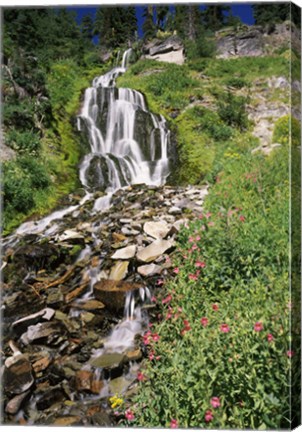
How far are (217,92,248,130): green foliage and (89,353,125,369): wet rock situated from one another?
5.78 feet

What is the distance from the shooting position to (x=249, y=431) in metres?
3.16

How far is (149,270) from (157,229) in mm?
300

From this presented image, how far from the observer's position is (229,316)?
3.29 meters

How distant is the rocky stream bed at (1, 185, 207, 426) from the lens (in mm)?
3701

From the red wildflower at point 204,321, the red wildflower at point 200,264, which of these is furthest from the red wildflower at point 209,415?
the red wildflower at point 200,264

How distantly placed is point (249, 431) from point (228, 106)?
212 centimetres

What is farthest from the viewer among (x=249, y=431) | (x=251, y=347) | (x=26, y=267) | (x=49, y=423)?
(x=26, y=267)

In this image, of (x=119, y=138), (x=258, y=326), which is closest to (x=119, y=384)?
(x=258, y=326)

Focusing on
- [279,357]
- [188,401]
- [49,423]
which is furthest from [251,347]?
[49,423]

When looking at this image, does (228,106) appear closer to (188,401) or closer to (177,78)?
(177,78)

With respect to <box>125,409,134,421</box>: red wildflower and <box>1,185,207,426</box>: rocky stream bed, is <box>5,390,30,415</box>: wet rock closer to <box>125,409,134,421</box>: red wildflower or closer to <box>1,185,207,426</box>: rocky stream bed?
<box>1,185,207,426</box>: rocky stream bed

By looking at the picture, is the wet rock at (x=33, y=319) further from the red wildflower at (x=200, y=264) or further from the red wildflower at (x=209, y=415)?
the red wildflower at (x=209, y=415)

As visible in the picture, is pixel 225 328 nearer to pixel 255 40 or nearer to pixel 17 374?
pixel 17 374

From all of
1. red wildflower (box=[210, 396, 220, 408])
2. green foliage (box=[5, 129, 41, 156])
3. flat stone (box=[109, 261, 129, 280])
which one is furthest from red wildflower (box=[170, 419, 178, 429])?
green foliage (box=[5, 129, 41, 156])
